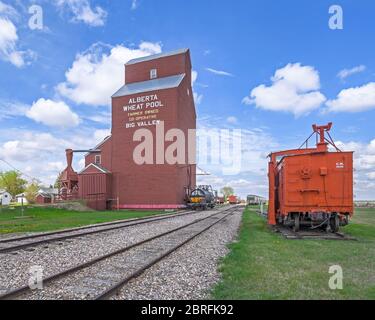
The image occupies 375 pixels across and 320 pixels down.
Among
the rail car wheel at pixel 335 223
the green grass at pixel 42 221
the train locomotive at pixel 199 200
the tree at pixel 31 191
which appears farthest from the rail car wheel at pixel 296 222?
the tree at pixel 31 191

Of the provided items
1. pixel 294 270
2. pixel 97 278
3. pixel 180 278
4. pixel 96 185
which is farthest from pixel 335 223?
pixel 96 185

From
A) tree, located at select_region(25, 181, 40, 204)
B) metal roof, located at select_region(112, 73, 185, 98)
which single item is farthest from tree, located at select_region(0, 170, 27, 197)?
metal roof, located at select_region(112, 73, 185, 98)

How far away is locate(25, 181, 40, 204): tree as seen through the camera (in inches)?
2442

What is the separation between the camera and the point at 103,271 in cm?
688

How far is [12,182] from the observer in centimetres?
7675

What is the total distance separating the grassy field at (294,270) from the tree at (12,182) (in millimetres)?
77831

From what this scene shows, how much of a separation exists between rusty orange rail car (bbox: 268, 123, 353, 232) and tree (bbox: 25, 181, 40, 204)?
57662mm

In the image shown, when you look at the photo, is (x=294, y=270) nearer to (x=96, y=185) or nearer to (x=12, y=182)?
(x=96, y=185)

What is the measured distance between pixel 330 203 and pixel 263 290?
8.16 meters

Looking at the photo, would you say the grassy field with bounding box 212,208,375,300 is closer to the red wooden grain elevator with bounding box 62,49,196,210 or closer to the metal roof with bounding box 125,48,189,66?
the red wooden grain elevator with bounding box 62,49,196,210

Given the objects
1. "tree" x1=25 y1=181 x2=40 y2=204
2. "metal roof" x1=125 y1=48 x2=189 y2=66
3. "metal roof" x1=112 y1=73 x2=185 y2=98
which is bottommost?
"tree" x1=25 y1=181 x2=40 y2=204

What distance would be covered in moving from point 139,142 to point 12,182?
1972 inches
